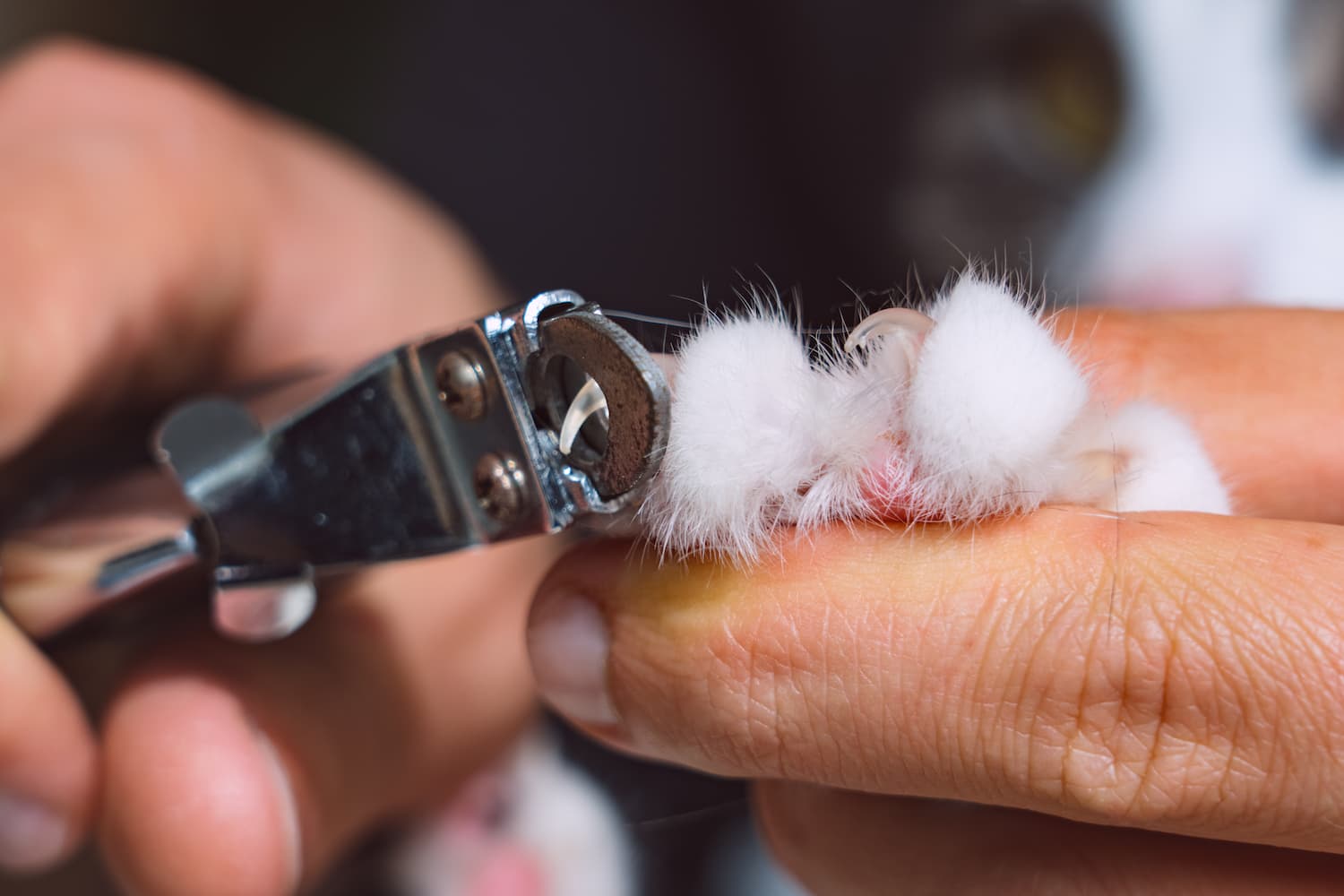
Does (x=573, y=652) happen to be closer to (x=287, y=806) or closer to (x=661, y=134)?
(x=287, y=806)

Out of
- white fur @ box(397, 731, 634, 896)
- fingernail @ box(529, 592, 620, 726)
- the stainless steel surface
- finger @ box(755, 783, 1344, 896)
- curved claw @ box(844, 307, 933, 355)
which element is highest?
curved claw @ box(844, 307, 933, 355)

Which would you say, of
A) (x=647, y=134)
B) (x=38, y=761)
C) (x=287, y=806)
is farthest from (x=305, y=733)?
(x=647, y=134)

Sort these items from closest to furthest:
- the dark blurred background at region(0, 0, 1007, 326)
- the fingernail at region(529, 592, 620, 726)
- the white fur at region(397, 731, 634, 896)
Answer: the fingernail at region(529, 592, 620, 726)
the white fur at region(397, 731, 634, 896)
the dark blurred background at region(0, 0, 1007, 326)

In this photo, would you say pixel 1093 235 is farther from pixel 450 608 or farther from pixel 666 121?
pixel 450 608

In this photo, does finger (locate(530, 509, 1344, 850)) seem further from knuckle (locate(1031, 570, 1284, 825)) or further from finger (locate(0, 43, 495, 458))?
finger (locate(0, 43, 495, 458))

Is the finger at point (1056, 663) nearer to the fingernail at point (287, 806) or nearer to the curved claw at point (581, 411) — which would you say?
the curved claw at point (581, 411)

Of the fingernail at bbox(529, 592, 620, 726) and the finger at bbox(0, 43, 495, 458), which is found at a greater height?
the finger at bbox(0, 43, 495, 458)

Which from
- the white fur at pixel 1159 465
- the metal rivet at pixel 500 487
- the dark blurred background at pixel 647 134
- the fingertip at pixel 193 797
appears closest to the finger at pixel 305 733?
the fingertip at pixel 193 797

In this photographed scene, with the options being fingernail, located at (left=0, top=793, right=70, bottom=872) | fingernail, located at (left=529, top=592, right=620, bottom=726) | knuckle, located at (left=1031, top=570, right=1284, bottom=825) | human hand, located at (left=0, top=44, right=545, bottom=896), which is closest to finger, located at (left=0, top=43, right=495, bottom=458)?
human hand, located at (left=0, top=44, right=545, bottom=896)
